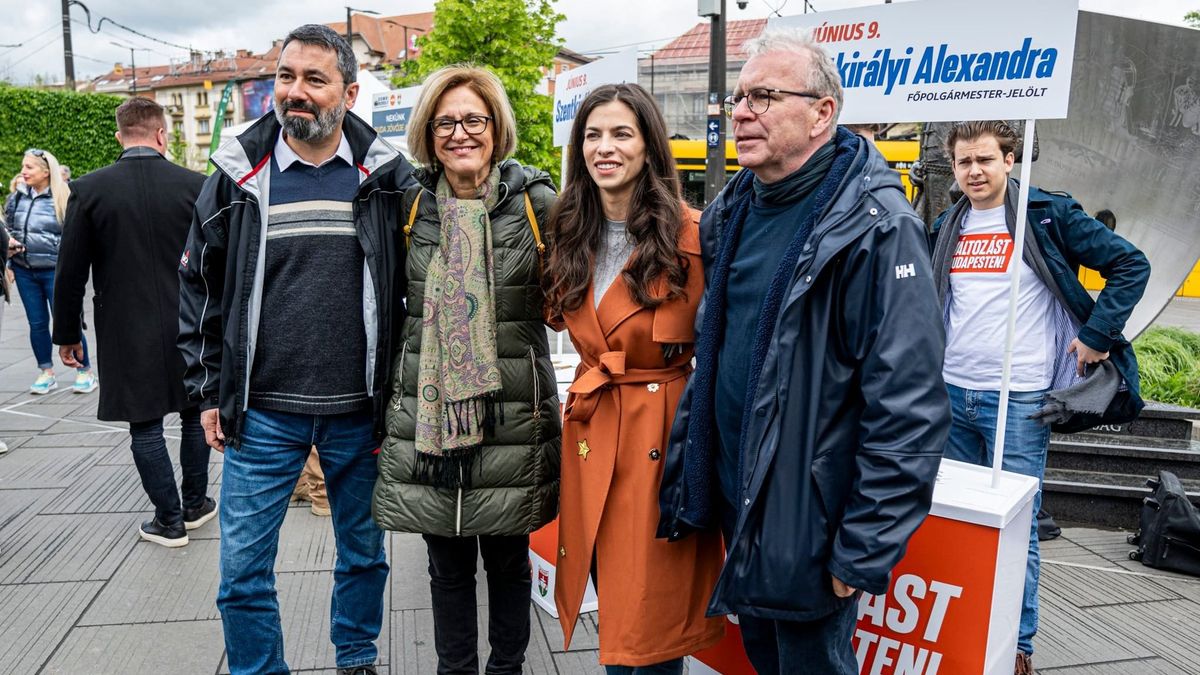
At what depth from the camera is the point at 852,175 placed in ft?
6.16

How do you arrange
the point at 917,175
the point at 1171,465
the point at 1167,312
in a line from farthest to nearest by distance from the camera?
the point at 1167,312 < the point at 917,175 < the point at 1171,465

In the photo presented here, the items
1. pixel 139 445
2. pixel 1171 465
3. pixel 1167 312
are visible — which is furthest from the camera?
pixel 1167 312

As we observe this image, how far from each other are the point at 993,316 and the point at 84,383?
714 centimetres

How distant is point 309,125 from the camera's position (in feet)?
8.10

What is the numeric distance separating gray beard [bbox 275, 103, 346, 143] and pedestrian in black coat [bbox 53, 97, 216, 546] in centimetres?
195

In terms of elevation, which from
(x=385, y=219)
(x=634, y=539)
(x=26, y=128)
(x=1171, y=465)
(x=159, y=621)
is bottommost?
(x=159, y=621)

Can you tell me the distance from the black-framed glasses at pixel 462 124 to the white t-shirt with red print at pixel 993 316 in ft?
6.05

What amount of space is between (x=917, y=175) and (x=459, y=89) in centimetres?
359

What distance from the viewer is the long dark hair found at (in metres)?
2.26

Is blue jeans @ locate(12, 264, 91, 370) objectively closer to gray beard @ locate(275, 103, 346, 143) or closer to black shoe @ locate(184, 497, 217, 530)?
black shoe @ locate(184, 497, 217, 530)

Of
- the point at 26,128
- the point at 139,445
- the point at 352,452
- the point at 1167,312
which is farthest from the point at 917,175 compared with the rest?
the point at 26,128

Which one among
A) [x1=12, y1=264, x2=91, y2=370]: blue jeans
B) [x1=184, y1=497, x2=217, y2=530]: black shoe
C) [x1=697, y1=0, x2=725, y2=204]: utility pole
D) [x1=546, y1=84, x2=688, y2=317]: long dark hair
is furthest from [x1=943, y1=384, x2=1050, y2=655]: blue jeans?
[x1=697, y1=0, x2=725, y2=204]: utility pole

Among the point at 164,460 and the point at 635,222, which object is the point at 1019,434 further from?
the point at 164,460

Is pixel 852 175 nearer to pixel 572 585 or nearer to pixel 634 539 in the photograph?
pixel 634 539
